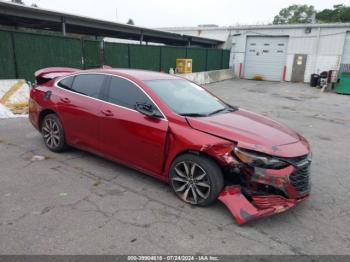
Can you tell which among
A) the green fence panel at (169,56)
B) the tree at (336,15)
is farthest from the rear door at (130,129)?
the tree at (336,15)

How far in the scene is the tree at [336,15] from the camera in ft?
166

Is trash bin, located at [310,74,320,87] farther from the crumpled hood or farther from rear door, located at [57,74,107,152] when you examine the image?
rear door, located at [57,74,107,152]

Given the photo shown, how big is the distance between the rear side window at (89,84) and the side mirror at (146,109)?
963 millimetres

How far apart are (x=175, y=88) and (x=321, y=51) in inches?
922

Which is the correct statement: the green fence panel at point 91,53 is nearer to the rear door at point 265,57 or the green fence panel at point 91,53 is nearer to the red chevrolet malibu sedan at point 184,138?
the red chevrolet malibu sedan at point 184,138

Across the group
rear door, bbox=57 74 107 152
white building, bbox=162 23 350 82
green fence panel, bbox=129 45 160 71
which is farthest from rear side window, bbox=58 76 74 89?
white building, bbox=162 23 350 82

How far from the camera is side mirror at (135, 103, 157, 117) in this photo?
388 cm

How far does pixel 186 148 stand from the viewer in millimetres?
3588

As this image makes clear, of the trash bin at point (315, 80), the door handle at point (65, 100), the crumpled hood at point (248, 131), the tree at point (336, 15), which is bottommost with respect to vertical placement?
the trash bin at point (315, 80)

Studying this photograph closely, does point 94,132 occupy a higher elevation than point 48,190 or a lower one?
higher

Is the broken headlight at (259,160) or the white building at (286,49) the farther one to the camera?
the white building at (286,49)

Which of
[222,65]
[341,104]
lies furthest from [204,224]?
[222,65]

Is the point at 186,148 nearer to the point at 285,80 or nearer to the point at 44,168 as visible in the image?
the point at 44,168

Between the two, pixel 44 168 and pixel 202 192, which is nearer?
pixel 202 192
